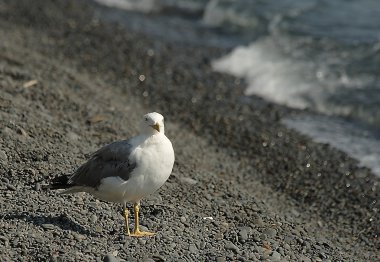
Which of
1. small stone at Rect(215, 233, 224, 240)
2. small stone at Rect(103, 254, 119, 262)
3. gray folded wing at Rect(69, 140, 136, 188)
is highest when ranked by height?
gray folded wing at Rect(69, 140, 136, 188)

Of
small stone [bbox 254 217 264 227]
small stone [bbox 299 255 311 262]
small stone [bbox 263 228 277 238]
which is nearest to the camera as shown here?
small stone [bbox 299 255 311 262]

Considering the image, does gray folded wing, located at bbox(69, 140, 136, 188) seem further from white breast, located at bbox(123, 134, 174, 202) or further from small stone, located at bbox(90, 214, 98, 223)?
small stone, located at bbox(90, 214, 98, 223)

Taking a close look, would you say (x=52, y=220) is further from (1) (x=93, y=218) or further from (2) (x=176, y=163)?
(2) (x=176, y=163)

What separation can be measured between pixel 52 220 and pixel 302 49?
481 inches

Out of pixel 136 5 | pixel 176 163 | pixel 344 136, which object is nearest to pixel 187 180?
pixel 176 163

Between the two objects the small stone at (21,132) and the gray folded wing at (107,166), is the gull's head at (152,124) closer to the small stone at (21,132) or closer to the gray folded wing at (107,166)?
the gray folded wing at (107,166)

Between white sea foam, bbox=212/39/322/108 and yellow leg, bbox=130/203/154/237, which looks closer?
yellow leg, bbox=130/203/154/237

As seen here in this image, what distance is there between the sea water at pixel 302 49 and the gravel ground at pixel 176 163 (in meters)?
0.65

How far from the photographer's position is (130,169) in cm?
702

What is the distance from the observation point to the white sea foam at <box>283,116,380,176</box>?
39.7 ft

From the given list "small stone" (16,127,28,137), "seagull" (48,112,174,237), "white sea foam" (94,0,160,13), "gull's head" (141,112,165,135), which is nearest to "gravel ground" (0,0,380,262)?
"small stone" (16,127,28,137)

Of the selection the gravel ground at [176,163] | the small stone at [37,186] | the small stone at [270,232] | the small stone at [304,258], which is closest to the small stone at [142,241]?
the gravel ground at [176,163]

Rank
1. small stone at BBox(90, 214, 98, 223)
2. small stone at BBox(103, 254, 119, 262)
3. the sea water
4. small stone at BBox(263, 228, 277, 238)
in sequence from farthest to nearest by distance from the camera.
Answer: the sea water → small stone at BBox(263, 228, 277, 238) → small stone at BBox(90, 214, 98, 223) → small stone at BBox(103, 254, 119, 262)

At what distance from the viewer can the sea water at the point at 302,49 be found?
1380 cm
